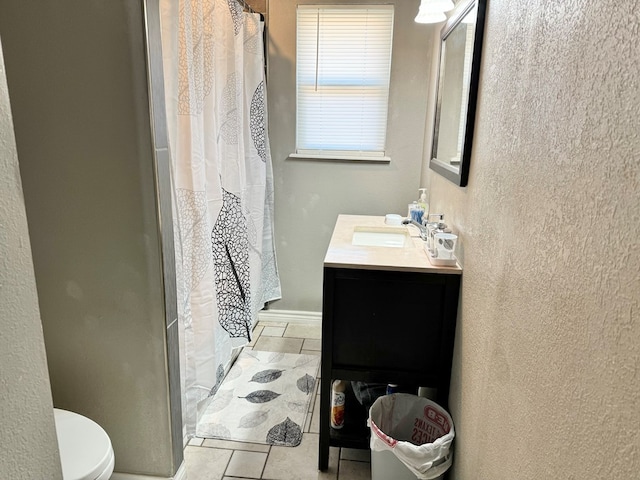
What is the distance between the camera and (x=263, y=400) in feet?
7.18

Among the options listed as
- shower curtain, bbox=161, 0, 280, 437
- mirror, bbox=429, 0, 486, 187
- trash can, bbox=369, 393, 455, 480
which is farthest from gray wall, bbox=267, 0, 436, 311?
trash can, bbox=369, 393, 455, 480

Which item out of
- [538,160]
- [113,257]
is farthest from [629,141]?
[113,257]

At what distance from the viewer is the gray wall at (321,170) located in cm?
259

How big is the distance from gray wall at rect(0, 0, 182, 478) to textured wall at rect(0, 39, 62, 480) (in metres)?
0.68

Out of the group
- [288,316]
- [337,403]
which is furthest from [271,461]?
[288,316]

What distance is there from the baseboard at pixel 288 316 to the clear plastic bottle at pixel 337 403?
1.29 meters

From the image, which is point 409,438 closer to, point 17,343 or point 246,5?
point 17,343

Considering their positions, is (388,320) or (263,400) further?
(263,400)

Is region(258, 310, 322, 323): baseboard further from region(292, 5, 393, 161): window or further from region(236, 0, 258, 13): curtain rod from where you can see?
region(236, 0, 258, 13): curtain rod

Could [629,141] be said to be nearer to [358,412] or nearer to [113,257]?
[113,257]

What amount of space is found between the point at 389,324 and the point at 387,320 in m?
0.02

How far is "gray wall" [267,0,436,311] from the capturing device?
8.49 ft

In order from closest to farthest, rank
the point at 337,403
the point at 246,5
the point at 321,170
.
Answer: the point at 337,403 → the point at 246,5 → the point at 321,170

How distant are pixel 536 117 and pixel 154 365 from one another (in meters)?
1.41
